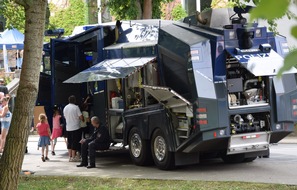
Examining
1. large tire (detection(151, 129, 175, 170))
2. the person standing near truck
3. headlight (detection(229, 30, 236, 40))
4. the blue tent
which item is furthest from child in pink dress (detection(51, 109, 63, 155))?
the blue tent

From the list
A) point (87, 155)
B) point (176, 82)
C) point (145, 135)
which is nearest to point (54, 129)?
point (87, 155)

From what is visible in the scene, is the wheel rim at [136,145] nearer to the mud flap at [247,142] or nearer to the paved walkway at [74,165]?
the paved walkway at [74,165]

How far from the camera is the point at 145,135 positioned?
12570 millimetres

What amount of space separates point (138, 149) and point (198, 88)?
9.34ft

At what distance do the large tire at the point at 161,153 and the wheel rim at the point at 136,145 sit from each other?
516 mm

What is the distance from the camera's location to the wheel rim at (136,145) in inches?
509

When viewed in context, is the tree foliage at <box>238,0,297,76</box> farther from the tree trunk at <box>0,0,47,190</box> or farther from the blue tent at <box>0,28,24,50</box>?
the blue tent at <box>0,28,24,50</box>

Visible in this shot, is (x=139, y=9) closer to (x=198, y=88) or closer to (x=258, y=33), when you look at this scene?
(x=258, y=33)

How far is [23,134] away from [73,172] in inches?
200

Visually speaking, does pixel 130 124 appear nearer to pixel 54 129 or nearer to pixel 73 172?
pixel 73 172

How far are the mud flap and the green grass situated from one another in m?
1.41

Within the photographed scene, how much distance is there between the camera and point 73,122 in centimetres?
1416

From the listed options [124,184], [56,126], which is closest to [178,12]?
[56,126]

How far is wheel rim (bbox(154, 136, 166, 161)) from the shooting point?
12.1m
